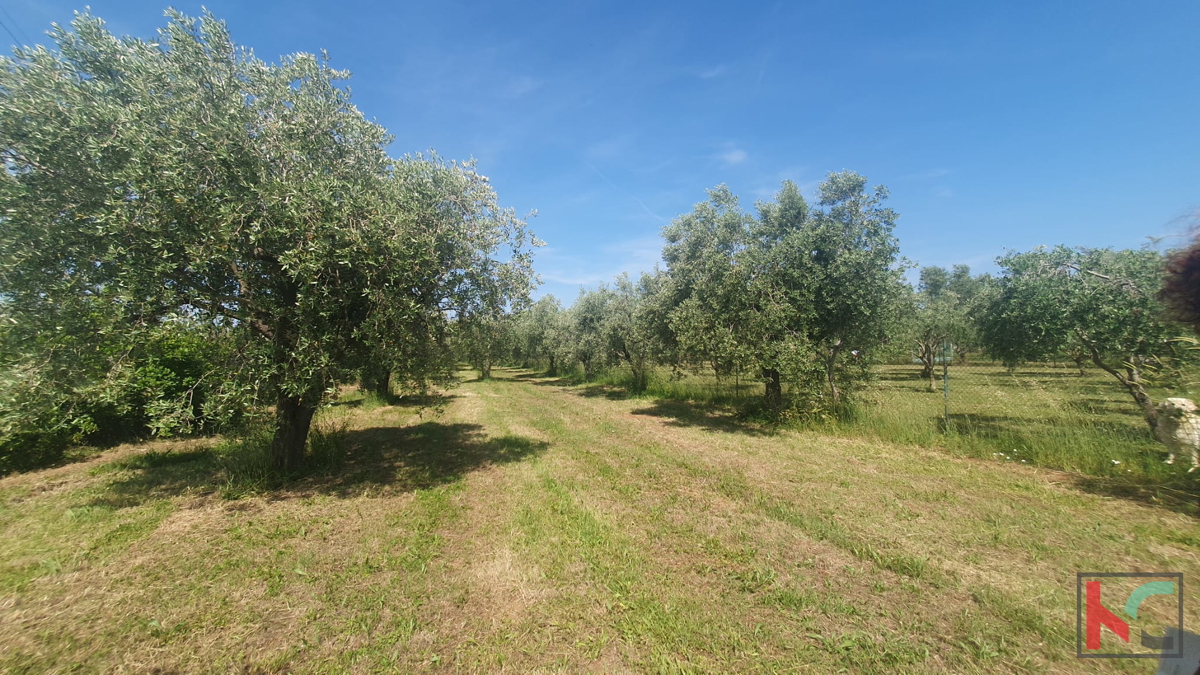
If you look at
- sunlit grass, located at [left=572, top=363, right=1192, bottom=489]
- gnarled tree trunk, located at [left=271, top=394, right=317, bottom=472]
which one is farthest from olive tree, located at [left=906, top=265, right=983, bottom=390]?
gnarled tree trunk, located at [left=271, top=394, right=317, bottom=472]

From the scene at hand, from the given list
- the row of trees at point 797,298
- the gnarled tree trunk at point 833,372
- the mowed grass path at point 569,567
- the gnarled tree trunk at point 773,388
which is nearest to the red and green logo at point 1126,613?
the mowed grass path at point 569,567

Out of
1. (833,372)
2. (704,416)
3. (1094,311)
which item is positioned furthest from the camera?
(704,416)

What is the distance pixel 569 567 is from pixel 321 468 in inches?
256

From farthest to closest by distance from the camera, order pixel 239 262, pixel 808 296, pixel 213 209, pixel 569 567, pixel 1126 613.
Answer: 1. pixel 808 296
2. pixel 239 262
3. pixel 213 209
4. pixel 569 567
5. pixel 1126 613

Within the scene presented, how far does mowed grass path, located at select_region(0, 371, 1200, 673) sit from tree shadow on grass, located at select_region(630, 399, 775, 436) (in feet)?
13.9

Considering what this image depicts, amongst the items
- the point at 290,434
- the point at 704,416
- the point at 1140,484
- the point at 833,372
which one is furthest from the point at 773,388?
the point at 290,434

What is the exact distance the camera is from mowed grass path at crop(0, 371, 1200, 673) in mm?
3207

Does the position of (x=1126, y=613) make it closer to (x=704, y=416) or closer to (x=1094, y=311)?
(x=1094, y=311)

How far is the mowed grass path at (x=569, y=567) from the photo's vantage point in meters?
3.21

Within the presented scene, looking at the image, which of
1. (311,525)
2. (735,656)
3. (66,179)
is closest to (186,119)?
(66,179)

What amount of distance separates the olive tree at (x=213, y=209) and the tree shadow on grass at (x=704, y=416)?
377 inches

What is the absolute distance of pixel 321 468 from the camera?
320 inches

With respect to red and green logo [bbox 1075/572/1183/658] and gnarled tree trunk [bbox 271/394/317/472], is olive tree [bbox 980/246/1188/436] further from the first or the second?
gnarled tree trunk [bbox 271/394/317/472]

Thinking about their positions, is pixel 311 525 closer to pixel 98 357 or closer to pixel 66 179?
pixel 98 357
